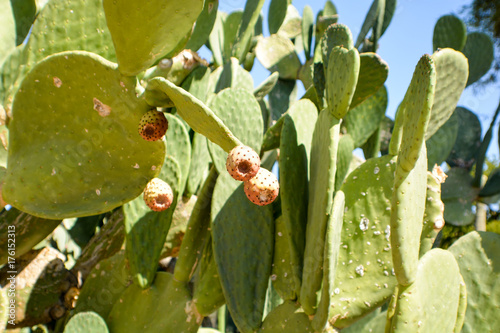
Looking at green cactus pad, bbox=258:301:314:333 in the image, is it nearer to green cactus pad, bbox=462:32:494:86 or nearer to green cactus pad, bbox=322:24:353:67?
green cactus pad, bbox=322:24:353:67

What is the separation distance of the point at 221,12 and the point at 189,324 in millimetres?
1754

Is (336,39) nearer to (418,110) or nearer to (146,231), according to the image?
(418,110)

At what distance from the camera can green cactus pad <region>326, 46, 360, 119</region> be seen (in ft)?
3.60

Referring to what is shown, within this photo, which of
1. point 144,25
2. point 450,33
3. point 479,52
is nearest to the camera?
point 144,25

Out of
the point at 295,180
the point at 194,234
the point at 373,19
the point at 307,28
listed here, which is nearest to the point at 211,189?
the point at 194,234

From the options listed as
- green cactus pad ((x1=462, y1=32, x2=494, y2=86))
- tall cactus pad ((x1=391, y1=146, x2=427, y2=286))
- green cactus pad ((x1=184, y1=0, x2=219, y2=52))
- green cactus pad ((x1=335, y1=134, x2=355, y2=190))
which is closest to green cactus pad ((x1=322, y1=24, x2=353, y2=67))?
green cactus pad ((x1=335, y1=134, x2=355, y2=190))

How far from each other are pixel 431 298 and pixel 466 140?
1611 mm

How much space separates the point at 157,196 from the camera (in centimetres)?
112

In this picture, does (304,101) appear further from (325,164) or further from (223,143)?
(223,143)

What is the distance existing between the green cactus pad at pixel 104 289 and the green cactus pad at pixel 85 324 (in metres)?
0.20

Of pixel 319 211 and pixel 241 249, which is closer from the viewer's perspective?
pixel 319 211

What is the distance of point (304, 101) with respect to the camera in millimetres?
1430

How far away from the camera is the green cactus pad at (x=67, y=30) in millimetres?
1272

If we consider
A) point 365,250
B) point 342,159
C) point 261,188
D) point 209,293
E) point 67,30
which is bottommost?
point 209,293
